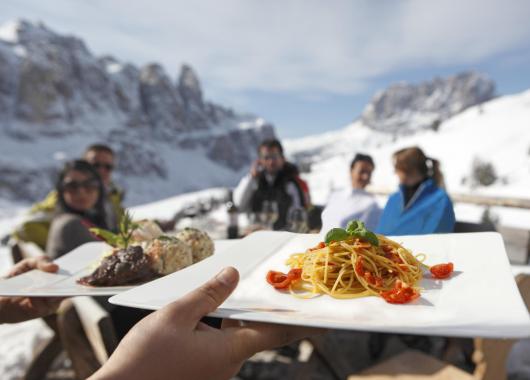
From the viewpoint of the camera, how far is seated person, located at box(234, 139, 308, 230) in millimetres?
6227

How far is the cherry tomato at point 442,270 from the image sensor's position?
148cm

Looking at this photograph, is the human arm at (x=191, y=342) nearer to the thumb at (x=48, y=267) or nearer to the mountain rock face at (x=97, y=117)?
the thumb at (x=48, y=267)

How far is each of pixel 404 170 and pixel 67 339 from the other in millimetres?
3557

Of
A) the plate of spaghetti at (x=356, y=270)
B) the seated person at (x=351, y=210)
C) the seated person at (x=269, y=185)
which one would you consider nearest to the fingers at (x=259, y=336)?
the plate of spaghetti at (x=356, y=270)

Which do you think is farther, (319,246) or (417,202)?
(417,202)

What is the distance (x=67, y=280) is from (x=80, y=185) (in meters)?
2.42

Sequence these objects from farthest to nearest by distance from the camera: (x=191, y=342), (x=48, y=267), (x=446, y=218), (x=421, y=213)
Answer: (x=421, y=213)
(x=446, y=218)
(x=48, y=267)
(x=191, y=342)

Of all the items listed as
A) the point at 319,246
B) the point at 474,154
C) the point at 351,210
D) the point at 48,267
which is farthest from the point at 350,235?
the point at 474,154

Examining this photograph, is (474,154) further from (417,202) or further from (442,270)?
(442,270)

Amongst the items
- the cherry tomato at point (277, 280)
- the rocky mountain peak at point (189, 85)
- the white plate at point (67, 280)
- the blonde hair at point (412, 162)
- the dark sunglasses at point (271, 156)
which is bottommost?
the white plate at point (67, 280)

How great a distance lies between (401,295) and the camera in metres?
1.32

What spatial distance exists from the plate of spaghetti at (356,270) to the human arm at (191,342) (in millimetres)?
353

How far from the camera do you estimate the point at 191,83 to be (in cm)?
17688

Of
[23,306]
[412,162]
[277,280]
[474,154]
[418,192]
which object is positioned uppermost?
[474,154]
